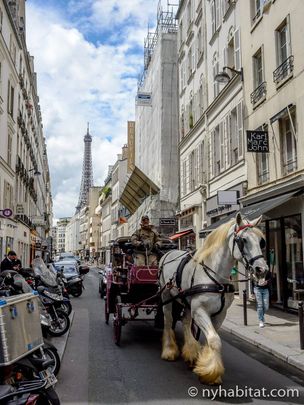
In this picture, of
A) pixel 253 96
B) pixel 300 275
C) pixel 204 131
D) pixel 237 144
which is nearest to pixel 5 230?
pixel 204 131

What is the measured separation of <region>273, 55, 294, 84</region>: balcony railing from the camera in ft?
44.1

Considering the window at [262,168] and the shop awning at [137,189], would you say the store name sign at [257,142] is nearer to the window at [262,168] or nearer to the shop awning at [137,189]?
the window at [262,168]

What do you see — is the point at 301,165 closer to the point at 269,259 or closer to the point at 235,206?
the point at 269,259

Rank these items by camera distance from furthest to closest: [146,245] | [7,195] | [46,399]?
[7,195] → [146,245] → [46,399]

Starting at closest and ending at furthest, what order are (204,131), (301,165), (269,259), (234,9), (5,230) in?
(301,165) → (269,259) → (234,9) → (204,131) → (5,230)

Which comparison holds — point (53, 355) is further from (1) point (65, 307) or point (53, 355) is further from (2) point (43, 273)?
(1) point (65, 307)

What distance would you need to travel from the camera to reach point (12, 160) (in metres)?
29.2

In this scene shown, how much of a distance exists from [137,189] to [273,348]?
3638 centimetres

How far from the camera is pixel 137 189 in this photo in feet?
145

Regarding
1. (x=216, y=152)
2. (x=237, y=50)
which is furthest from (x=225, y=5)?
(x=216, y=152)

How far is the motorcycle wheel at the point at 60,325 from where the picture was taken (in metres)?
9.54

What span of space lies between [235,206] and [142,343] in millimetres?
9633

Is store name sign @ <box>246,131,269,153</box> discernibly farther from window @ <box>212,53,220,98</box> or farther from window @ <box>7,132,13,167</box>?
window @ <box>7,132,13,167</box>

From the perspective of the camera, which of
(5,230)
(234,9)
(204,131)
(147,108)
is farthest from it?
(147,108)
